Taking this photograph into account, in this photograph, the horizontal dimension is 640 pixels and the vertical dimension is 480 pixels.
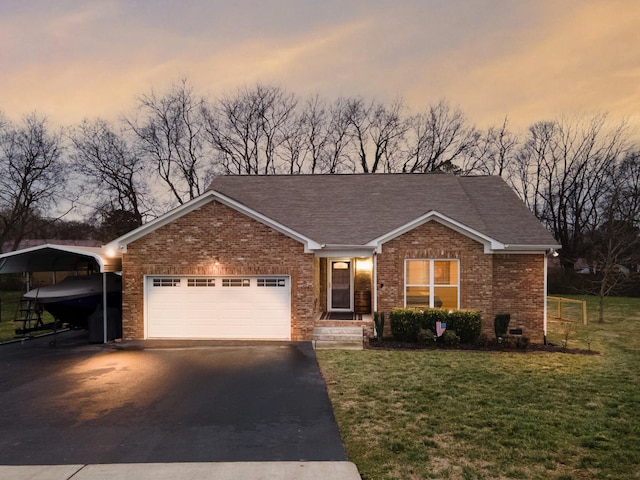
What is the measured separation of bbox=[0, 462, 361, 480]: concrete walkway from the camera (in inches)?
180

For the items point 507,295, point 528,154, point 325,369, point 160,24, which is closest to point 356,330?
point 325,369

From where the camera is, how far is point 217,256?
12586 mm

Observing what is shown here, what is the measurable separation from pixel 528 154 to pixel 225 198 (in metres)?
33.9

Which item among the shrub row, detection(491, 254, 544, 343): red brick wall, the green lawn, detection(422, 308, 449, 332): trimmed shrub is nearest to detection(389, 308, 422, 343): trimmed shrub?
the shrub row

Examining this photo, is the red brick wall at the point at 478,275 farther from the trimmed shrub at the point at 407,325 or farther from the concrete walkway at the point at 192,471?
the concrete walkway at the point at 192,471

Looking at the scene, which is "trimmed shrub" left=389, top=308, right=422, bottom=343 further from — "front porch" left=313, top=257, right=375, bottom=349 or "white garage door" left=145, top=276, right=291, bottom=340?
"white garage door" left=145, top=276, right=291, bottom=340

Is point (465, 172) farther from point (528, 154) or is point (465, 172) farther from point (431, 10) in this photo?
point (431, 10)

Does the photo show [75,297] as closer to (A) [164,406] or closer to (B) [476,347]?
(A) [164,406]

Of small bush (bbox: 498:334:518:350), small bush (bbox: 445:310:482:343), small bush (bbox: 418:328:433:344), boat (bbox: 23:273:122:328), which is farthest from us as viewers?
boat (bbox: 23:273:122:328)

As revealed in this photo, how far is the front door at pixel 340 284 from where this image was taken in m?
15.7

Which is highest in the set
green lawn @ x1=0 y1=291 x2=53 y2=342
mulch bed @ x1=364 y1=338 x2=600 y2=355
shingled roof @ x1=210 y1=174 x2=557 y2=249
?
shingled roof @ x1=210 y1=174 x2=557 y2=249

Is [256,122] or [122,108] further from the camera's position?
[256,122]

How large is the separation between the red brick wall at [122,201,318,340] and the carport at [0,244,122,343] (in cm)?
60

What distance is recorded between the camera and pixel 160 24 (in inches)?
578
